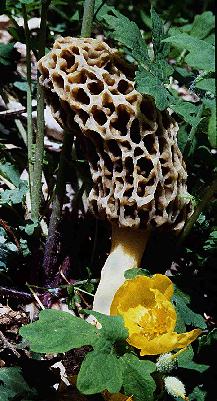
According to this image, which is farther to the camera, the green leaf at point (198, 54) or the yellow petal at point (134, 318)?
the yellow petal at point (134, 318)

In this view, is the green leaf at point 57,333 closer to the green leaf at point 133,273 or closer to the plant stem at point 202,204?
the green leaf at point 133,273

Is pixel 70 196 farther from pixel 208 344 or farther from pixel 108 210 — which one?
pixel 208 344

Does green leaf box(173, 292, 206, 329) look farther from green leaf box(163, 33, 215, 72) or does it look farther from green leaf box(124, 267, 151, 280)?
green leaf box(163, 33, 215, 72)

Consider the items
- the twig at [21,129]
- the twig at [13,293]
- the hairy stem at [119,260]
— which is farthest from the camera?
the twig at [21,129]

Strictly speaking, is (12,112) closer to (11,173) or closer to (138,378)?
(11,173)

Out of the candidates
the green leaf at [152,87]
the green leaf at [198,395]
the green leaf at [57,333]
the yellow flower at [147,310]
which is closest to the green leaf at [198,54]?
the green leaf at [152,87]

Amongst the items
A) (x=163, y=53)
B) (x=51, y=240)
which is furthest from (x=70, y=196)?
(x=163, y=53)

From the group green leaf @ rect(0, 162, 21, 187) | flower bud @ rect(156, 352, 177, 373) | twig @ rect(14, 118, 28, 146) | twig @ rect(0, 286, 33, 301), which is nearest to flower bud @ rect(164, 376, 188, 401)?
flower bud @ rect(156, 352, 177, 373)
